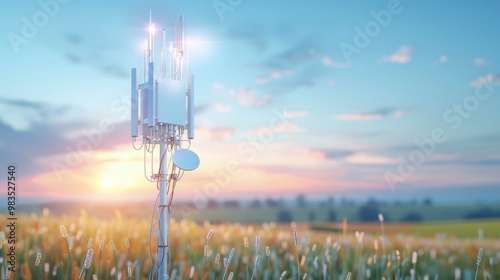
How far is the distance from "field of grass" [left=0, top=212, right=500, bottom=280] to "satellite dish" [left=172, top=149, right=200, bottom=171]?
0.90 m

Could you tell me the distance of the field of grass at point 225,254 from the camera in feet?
22.2

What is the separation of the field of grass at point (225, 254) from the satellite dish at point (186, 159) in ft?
2.94

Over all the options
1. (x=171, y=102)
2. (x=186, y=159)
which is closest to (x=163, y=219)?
(x=186, y=159)

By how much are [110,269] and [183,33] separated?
2870mm

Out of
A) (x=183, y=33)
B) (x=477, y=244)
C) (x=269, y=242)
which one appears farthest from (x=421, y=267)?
(x=183, y=33)

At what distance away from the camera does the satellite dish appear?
6.11 m

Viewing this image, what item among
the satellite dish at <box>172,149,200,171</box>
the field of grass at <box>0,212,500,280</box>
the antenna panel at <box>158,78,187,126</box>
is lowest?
the field of grass at <box>0,212,500,280</box>

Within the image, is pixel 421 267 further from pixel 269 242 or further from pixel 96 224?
pixel 96 224

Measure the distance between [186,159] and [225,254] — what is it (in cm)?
247

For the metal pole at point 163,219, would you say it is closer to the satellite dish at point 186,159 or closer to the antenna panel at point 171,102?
the satellite dish at point 186,159

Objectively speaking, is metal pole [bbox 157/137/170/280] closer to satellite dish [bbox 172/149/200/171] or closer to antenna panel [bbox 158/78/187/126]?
satellite dish [bbox 172/149/200/171]

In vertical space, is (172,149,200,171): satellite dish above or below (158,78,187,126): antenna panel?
below

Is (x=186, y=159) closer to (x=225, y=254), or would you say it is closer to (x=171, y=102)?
(x=171, y=102)

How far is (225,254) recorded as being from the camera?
26.9ft
